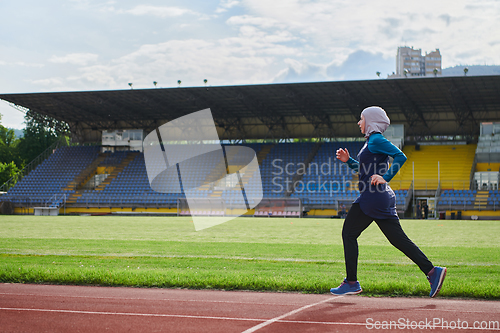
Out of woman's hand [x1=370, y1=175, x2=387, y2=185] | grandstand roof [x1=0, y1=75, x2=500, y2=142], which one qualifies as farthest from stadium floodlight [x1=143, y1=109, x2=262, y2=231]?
woman's hand [x1=370, y1=175, x2=387, y2=185]

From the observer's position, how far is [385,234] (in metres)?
5.82

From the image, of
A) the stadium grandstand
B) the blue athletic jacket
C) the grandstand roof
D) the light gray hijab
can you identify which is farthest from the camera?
the grandstand roof

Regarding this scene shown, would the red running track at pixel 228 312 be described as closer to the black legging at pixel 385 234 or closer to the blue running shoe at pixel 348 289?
the blue running shoe at pixel 348 289

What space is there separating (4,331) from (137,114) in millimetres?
47325

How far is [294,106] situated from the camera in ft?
148

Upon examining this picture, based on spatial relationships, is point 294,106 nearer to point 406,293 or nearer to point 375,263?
point 375,263

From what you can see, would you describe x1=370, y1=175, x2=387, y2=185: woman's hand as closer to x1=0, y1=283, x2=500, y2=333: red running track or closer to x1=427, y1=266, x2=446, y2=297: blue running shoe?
x1=427, y1=266, x2=446, y2=297: blue running shoe

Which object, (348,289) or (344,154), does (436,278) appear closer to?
(348,289)

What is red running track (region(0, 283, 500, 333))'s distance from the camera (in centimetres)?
487

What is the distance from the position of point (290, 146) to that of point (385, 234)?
43.3 m

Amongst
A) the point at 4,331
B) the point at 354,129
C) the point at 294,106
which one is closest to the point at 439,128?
the point at 354,129

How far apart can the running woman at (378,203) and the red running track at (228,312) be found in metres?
0.49

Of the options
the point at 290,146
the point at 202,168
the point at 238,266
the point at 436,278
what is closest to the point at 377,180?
the point at 436,278

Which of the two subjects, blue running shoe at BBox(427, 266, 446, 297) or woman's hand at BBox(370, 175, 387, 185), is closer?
woman's hand at BBox(370, 175, 387, 185)
